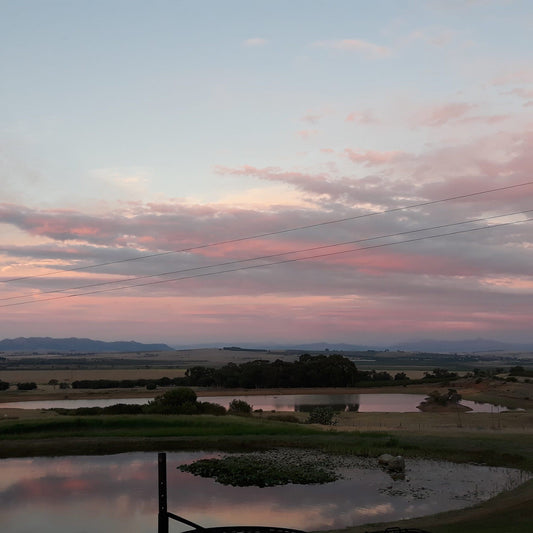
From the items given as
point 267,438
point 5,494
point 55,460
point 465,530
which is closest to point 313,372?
point 267,438

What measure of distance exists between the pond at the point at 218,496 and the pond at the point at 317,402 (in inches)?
1874

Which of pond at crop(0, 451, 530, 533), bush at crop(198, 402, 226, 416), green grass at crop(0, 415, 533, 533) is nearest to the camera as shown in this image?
pond at crop(0, 451, 530, 533)

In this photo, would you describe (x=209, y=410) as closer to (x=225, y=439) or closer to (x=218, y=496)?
(x=225, y=439)

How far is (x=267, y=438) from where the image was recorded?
138 feet

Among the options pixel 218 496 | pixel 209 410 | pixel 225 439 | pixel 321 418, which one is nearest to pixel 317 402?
pixel 321 418

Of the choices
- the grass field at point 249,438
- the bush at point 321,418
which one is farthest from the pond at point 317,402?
the grass field at point 249,438

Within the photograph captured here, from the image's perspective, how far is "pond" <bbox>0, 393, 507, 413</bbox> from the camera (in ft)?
272

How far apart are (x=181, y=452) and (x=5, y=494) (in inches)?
539

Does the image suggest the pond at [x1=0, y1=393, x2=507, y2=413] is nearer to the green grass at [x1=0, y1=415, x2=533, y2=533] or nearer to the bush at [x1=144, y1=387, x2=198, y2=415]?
the bush at [x1=144, y1=387, x2=198, y2=415]

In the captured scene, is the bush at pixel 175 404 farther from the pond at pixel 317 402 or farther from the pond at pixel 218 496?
the pond at pixel 218 496

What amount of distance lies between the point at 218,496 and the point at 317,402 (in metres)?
70.4

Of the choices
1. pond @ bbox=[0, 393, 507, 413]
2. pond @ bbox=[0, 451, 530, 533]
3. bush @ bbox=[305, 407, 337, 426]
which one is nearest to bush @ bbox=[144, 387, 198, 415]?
bush @ bbox=[305, 407, 337, 426]

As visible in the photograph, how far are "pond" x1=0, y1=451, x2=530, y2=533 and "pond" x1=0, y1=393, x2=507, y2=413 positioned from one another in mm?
47608

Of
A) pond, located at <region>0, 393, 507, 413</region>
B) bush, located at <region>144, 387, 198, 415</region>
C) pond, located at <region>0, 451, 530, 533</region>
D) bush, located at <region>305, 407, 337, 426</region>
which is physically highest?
pond, located at <region>0, 451, 530, 533</region>
